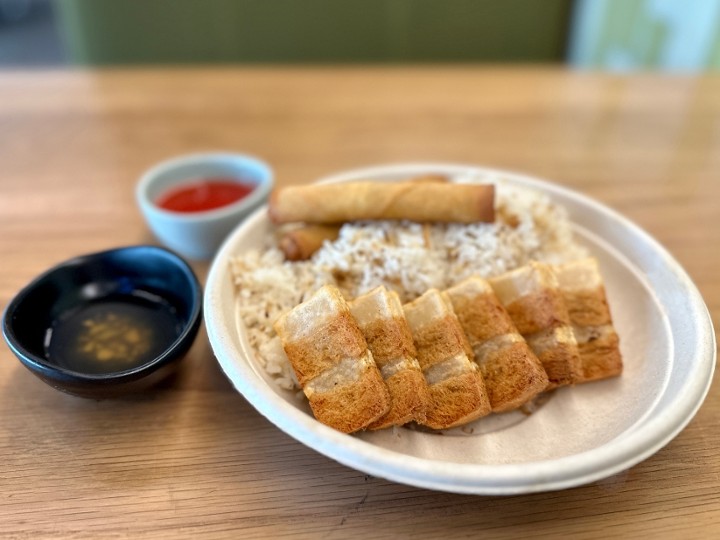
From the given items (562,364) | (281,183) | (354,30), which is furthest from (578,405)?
(354,30)

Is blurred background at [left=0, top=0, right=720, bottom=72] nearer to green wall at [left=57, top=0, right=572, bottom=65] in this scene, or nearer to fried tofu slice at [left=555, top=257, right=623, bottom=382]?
green wall at [left=57, top=0, right=572, bottom=65]

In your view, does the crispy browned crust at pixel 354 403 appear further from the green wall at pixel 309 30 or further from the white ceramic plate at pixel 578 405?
the green wall at pixel 309 30

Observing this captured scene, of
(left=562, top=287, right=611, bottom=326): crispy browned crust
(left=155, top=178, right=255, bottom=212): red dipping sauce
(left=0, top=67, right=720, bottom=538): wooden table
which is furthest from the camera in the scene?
(left=155, top=178, right=255, bottom=212): red dipping sauce

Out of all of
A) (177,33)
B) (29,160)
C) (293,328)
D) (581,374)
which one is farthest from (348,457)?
(177,33)

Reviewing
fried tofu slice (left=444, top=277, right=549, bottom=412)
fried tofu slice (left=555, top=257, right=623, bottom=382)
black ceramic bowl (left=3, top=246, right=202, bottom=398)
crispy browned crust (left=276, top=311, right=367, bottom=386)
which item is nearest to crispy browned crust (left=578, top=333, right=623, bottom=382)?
fried tofu slice (left=555, top=257, right=623, bottom=382)

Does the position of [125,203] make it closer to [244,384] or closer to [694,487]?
[244,384]

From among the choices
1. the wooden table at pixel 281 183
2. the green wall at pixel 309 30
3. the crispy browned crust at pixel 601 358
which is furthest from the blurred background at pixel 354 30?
the crispy browned crust at pixel 601 358
